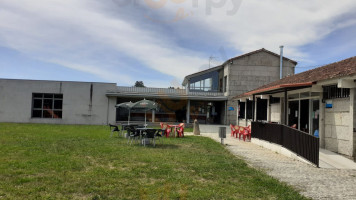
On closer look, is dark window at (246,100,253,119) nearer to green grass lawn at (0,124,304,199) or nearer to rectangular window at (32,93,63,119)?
green grass lawn at (0,124,304,199)

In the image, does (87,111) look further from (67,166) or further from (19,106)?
(67,166)

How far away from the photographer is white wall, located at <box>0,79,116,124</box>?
25891 mm

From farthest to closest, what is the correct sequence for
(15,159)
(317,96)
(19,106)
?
(19,106) → (317,96) → (15,159)

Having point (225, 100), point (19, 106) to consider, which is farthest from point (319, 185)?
point (19, 106)

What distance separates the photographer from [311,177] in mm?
6242

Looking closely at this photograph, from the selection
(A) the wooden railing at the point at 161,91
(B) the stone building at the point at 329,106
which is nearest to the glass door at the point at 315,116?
(B) the stone building at the point at 329,106

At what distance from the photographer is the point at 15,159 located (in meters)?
7.31

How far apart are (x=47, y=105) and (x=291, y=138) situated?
23214 millimetres

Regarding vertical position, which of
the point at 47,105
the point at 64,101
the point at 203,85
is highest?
the point at 203,85

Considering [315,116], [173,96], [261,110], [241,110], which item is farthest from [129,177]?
[173,96]

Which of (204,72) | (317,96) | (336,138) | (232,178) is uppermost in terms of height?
(204,72)

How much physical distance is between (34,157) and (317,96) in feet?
29.9

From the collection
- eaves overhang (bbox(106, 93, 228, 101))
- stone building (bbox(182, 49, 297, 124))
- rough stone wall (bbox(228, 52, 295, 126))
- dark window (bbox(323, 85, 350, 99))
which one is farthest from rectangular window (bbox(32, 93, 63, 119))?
dark window (bbox(323, 85, 350, 99))

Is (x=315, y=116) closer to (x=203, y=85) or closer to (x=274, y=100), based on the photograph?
(x=274, y=100)
